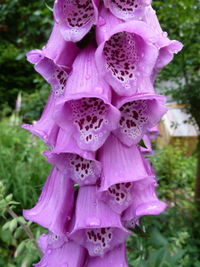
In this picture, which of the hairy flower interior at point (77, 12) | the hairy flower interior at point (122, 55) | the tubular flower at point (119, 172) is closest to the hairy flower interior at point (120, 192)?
the tubular flower at point (119, 172)

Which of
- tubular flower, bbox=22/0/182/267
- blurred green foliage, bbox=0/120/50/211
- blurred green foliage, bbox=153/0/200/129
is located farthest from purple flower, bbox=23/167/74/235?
blurred green foliage, bbox=0/120/50/211

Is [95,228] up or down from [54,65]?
down

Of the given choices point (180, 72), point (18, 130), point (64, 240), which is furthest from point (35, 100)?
point (64, 240)

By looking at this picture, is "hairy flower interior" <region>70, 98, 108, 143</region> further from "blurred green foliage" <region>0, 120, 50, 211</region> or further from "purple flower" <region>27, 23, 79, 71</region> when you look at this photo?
"blurred green foliage" <region>0, 120, 50, 211</region>

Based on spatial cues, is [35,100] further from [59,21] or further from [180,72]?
[59,21]

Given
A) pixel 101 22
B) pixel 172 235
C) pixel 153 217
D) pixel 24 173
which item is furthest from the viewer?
pixel 24 173

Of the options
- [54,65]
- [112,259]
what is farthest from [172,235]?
[54,65]

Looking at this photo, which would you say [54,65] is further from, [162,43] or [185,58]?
[185,58]
